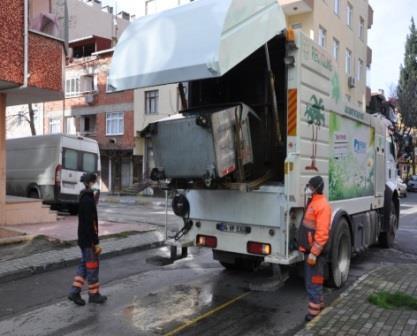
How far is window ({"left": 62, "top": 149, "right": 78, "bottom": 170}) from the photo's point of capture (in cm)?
1609

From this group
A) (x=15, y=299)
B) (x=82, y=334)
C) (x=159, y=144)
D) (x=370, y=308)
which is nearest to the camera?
(x=82, y=334)

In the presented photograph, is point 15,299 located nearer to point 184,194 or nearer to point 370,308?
point 184,194

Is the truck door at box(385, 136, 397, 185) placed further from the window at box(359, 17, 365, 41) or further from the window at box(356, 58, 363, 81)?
the window at box(359, 17, 365, 41)

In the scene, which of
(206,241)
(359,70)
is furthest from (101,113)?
(206,241)

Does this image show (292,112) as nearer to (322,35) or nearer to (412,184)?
(322,35)

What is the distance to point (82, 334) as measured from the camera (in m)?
5.34

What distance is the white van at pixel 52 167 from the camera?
52.3 feet

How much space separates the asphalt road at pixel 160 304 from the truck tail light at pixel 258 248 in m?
0.38

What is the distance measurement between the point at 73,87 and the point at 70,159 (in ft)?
78.4

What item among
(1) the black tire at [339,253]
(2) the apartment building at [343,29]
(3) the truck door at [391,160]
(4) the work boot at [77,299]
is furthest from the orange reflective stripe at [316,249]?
(2) the apartment building at [343,29]

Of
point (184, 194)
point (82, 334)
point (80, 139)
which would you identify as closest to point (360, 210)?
point (184, 194)

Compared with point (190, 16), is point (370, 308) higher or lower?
lower

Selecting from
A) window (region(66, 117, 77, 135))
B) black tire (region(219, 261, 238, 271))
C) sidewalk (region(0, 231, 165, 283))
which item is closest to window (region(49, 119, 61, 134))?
window (region(66, 117, 77, 135))

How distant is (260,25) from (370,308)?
3524mm
